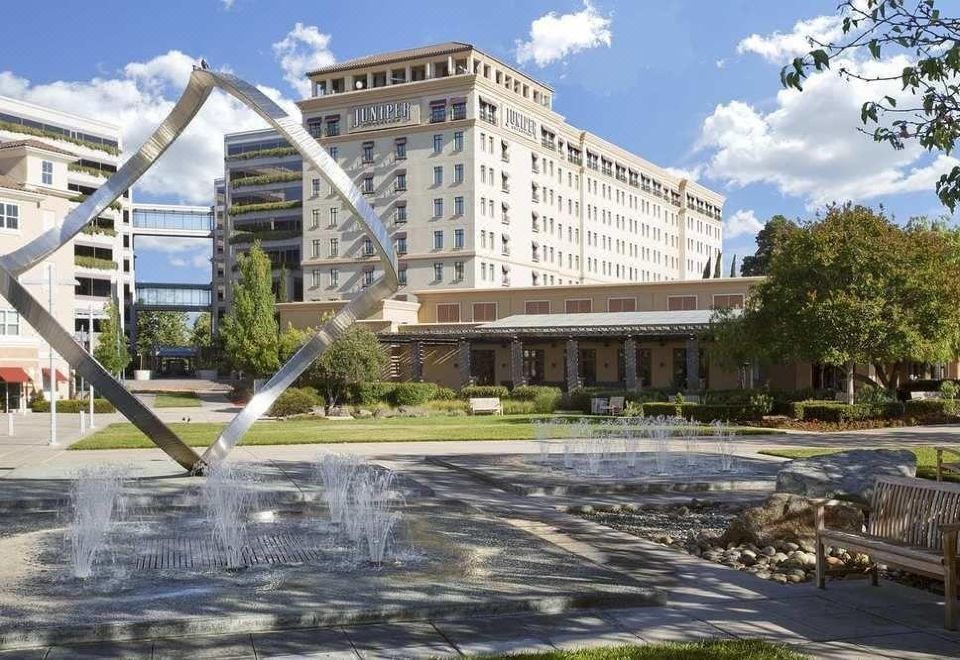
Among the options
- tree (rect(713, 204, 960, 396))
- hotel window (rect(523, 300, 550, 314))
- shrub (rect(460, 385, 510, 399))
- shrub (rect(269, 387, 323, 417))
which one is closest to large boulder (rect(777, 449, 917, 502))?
tree (rect(713, 204, 960, 396))

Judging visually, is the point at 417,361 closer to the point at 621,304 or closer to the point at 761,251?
the point at 621,304

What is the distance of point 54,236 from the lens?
1517cm

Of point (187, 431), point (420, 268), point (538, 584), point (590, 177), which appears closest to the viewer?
point (538, 584)

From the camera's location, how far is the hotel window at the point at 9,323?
51.3 metres

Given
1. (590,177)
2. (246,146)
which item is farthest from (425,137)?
(246,146)

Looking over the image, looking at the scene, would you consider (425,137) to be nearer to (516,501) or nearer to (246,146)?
(246,146)

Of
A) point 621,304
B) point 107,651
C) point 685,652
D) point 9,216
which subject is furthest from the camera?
point 621,304

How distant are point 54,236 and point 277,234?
273ft

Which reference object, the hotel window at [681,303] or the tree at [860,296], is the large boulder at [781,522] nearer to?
the tree at [860,296]

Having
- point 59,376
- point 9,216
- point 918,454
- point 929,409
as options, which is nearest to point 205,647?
point 918,454

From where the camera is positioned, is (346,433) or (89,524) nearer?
(89,524)

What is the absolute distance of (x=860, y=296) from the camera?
1302 inches

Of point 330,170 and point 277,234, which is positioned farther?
point 277,234

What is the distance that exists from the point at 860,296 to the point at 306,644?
30.2 meters
